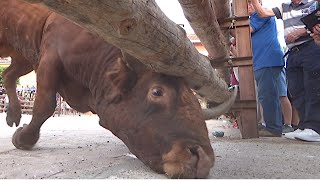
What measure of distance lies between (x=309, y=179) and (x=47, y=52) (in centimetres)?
214

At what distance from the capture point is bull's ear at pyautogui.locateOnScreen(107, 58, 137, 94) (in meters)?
2.38

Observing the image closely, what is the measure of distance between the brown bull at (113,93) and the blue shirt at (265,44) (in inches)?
120

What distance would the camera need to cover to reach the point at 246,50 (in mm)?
4840

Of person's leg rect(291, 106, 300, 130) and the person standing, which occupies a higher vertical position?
the person standing

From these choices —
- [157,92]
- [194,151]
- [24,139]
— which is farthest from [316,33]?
[24,139]

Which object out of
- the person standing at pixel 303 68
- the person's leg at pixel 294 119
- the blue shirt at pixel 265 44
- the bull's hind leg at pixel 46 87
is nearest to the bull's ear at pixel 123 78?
the bull's hind leg at pixel 46 87

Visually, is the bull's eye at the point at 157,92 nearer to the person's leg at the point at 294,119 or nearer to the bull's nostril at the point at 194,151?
the bull's nostril at the point at 194,151

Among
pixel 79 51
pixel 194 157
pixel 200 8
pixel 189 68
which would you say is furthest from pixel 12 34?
pixel 194 157

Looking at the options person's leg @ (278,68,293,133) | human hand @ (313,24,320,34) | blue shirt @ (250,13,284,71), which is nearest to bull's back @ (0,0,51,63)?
human hand @ (313,24,320,34)

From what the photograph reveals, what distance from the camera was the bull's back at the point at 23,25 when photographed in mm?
3529

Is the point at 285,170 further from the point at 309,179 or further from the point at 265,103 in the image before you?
the point at 265,103

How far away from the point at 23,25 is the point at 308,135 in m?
3.10

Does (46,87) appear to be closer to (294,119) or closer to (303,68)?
(303,68)

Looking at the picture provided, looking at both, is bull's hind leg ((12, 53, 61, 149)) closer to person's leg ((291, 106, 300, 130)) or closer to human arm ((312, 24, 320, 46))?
human arm ((312, 24, 320, 46))
